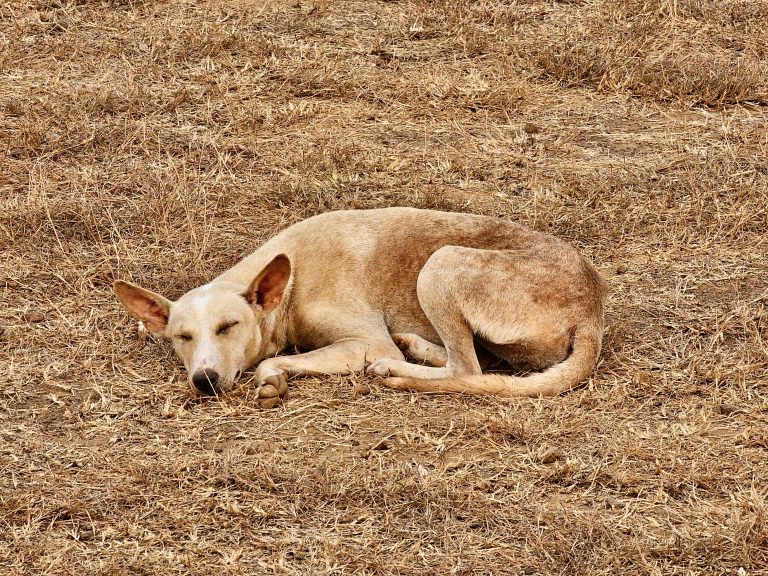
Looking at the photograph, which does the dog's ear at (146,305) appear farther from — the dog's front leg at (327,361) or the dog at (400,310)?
the dog's front leg at (327,361)

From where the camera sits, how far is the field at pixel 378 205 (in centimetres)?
480

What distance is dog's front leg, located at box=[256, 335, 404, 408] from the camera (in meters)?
5.95

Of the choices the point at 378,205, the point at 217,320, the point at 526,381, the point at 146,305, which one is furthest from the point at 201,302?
the point at 378,205

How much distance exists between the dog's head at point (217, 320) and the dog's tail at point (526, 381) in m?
0.76

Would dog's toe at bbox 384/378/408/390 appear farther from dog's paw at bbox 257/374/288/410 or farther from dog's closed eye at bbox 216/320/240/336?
Result: dog's closed eye at bbox 216/320/240/336

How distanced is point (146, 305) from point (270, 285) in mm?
640

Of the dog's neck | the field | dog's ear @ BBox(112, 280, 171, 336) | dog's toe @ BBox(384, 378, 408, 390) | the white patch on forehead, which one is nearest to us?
the field

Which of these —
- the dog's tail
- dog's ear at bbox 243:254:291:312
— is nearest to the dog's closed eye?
dog's ear at bbox 243:254:291:312

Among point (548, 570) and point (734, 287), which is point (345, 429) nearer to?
point (548, 570)

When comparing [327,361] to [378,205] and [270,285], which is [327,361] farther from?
[378,205]

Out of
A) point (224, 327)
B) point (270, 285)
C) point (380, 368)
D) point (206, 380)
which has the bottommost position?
point (380, 368)

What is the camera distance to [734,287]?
23.0ft

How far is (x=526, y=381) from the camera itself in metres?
5.84

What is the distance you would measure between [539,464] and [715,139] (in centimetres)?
441
